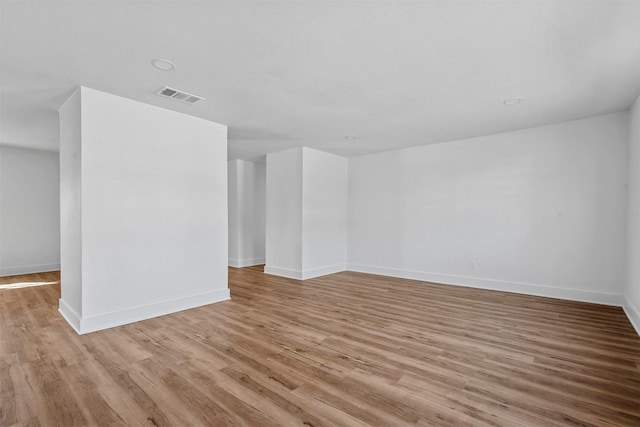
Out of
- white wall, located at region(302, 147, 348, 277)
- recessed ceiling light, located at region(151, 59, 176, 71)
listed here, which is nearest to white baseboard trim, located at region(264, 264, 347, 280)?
white wall, located at region(302, 147, 348, 277)

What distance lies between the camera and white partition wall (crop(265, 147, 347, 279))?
571cm

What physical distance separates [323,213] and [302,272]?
1.31 metres

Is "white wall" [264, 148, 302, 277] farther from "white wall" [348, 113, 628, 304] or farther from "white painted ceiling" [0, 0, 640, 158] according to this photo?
"white painted ceiling" [0, 0, 640, 158]

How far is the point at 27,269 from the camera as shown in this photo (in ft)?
19.9

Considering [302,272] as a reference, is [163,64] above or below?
above

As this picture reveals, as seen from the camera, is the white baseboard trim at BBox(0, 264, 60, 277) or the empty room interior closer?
the empty room interior

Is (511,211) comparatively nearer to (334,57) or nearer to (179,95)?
(334,57)

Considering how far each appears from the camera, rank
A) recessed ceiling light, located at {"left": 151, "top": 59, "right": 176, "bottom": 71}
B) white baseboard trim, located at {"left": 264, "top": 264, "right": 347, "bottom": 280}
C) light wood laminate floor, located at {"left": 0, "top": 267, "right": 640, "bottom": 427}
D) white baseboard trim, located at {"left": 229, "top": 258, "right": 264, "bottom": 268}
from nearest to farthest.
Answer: light wood laminate floor, located at {"left": 0, "top": 267, "right": 640, "bottom": 427}, recessed ceiling light, located at {"left": 151, "top": 59, "right": 176, "bottom": 71}, white baseboard trim, located at {"left": 264, "top": 264, "right": 347, "bottom": 280}, white baseboard trim, located at {"left": 229, "top": 258, "right": 264, "bottom": 268}

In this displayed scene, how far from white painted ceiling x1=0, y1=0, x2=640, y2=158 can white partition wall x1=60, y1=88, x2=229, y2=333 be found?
29cm

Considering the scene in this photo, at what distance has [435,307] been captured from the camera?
3.86 meters

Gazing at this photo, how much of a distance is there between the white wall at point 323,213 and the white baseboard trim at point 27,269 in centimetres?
555

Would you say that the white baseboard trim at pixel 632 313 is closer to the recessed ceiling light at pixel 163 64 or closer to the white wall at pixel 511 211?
the white wall at pixel 511 211

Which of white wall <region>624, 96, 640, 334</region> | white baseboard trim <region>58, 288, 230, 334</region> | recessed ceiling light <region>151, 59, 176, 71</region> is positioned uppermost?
recessed ceiling light <region>151, 59, 176, 71</region>

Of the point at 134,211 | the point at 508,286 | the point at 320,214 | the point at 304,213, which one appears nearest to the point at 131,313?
the point at 134,211
